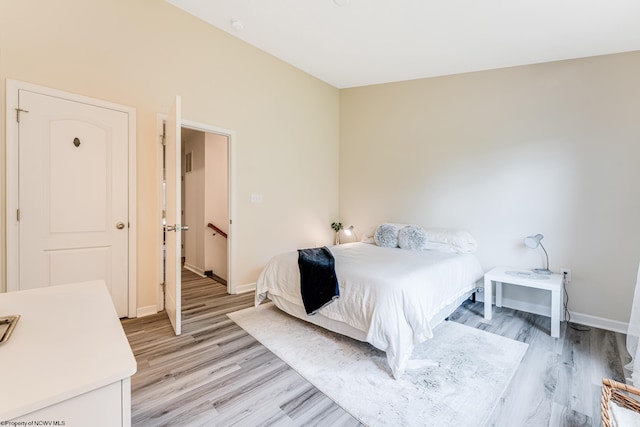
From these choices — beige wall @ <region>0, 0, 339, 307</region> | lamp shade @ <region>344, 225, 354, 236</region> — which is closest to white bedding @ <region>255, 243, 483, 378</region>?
beige wall @ <region>0, 0, 339, 307</region>

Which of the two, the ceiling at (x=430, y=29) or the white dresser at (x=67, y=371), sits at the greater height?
the ceiling at (x=430, y=29)

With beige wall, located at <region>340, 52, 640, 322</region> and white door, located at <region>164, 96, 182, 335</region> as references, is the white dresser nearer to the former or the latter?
white door, located at <region>164, 96, 182, 335</region>

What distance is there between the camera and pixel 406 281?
7.30ft

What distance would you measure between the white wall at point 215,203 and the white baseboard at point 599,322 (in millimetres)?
4368

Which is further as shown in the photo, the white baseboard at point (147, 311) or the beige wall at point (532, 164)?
the white baseboard at point (147, 311)

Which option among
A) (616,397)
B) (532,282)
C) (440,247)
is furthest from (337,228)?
(616,397)

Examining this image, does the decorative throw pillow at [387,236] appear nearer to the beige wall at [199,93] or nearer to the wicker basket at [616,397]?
the beige wall at [199,93]

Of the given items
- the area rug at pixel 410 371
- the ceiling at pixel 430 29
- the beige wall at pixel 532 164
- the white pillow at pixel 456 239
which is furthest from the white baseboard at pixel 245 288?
the ceiling at pixel 430 29

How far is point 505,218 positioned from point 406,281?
1.96 meters

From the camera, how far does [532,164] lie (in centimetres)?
318

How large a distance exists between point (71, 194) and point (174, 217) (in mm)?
930

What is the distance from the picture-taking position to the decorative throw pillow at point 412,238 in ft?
11.6

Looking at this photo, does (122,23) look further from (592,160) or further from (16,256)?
(592,160)

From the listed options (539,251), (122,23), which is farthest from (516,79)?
(122,23)
